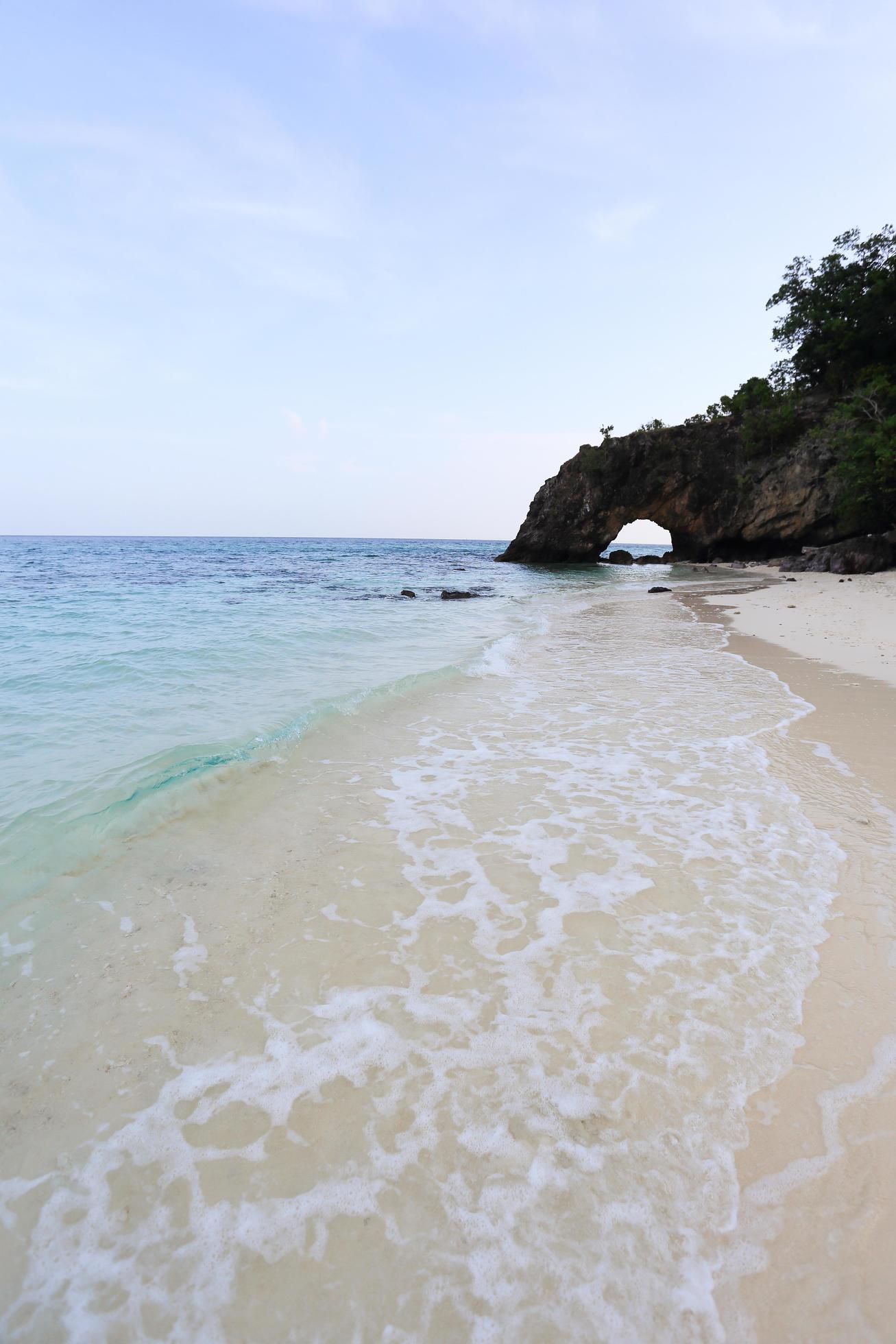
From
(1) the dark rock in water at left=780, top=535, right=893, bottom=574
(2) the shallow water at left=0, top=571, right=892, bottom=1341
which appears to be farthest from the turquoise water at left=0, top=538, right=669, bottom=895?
(1) the dark rock in water at left=780, top=535, right=893, bottom=574

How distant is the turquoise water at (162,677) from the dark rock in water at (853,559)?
43.0 feet

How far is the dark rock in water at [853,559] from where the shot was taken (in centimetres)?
2430

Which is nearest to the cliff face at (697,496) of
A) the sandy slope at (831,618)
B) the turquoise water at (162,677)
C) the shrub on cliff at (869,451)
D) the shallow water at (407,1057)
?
the shrub on cliff at (869,451)

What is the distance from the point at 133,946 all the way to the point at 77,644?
10.8 meters

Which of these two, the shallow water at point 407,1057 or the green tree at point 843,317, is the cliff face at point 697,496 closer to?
the green tree at point 843,317

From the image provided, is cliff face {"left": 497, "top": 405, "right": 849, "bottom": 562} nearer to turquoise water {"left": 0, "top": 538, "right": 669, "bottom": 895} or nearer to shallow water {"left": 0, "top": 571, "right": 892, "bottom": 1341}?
turquoise water {"left": 0, "top": 538, "right": 669, "bottom": 895}

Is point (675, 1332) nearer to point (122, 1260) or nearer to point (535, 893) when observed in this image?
point (122, 1260)

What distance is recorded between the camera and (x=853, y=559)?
25031 millimetres

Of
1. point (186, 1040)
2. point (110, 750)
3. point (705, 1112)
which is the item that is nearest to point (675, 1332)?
point (705, 1112)

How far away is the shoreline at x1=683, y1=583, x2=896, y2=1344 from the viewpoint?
1.69 metres

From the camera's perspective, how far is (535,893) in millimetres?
3775

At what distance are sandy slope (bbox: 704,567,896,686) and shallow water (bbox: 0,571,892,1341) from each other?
6.53 metres

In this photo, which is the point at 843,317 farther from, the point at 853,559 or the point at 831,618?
the point at 831,618

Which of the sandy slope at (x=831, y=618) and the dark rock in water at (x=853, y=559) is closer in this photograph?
the sandy slope at (x=831, y=618)
